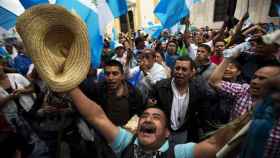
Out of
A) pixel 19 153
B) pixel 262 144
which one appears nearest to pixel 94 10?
pixel 19 153

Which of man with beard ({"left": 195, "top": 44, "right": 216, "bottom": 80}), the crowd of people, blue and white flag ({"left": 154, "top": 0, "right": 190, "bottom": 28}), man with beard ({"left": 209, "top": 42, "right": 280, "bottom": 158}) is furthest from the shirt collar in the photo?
blue and white flag ({"left": 154, "top": 0, "right": 190, "bottom": 28})

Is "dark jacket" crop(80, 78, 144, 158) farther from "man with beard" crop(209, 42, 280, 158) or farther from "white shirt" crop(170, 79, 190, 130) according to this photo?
"man with beard" crop(209, 42, 280, 158)

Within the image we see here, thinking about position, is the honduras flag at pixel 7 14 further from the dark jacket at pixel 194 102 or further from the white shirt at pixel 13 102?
the dark jacket at pixel 194 102

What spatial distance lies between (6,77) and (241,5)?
628 inches

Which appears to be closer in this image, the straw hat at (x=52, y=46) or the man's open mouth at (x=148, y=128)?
the straw hat at (x=52, y=46)

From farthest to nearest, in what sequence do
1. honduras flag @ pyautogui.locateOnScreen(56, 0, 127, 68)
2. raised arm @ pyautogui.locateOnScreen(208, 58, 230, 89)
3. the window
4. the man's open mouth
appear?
the window, honduras flag @ pyautogui.locateOnScreen(56, 0, 127, 68), raised arm @ pyautogui.locateOnScreen(208, 58, 230, 89), the man's open mouth

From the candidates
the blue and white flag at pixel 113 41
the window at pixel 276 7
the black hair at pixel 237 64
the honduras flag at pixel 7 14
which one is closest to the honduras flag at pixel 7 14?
the honduras flag at pixel 7 14

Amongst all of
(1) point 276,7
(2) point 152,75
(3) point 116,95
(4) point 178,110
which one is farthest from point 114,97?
(1) point 276,7

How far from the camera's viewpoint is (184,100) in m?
3.30

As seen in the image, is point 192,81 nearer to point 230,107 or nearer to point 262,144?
point 230,107

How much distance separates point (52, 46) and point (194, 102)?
194 centimetres

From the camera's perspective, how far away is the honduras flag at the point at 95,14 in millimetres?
3789

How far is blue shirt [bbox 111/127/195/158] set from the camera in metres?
1.85

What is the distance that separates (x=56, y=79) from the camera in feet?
5.41
